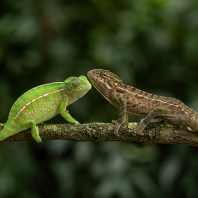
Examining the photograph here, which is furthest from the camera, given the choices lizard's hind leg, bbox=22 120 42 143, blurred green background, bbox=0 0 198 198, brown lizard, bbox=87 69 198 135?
blurred green background, bbox=0 0 198 198

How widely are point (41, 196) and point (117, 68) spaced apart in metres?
1.51

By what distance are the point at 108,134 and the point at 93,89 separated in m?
2.08

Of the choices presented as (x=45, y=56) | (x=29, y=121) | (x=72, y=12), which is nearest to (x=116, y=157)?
(x=45, y=56)

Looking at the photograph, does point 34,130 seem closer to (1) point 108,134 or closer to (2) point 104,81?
(1) point 108,134

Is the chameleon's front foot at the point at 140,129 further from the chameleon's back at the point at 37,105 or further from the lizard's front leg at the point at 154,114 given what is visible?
the chameleon's back at the point at 37,105

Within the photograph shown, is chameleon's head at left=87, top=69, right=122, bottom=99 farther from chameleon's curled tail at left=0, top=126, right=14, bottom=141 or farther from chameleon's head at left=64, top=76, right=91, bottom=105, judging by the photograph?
chameleon's curled tail at left=0, top=126, right=14, bottom=141

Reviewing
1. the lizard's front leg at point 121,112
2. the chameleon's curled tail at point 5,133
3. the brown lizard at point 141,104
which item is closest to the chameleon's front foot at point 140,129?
the brown lizard at point 141,104

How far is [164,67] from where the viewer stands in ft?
16.9

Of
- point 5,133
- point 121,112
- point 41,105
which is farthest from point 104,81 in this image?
point 5,133

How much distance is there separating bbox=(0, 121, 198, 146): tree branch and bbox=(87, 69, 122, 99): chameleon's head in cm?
30

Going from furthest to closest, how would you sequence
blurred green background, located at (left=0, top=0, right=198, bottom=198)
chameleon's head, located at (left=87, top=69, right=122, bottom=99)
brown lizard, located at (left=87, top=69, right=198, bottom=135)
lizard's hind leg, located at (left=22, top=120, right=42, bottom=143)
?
blurred green background, located at (left=0, top=0, right=198, bottom=198) → chameleon's head, located at (left=87, top=69, right=122, bottom=99) → brown lizard, located at (left=87, top=69, right=198, bottom=135) → lizard's hind leg, located at (left=22, top=120, right=42, bottom=143)

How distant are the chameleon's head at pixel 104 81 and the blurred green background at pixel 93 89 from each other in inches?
66.3

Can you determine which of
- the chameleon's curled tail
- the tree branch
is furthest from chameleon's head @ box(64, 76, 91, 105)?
the chameleon's curled tail

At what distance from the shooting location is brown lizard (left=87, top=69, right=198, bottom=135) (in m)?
2.94
